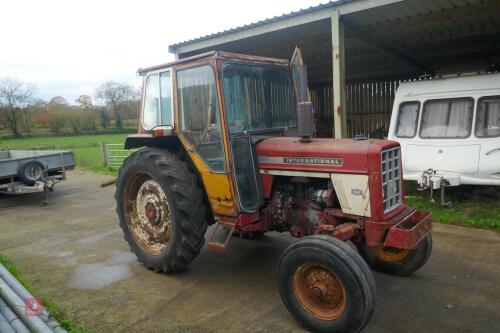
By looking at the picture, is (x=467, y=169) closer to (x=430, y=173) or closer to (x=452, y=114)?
(x=430, y=173)

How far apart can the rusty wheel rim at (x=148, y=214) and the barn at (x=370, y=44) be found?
351 centimetres

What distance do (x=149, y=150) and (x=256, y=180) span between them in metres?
1.26

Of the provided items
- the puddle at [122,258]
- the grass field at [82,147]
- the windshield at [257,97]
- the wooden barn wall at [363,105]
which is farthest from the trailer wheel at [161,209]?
the wooden barn wall at [363,105]

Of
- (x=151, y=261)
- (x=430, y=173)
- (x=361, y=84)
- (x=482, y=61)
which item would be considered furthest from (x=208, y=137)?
(x=361, y=84)

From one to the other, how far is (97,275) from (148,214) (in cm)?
85

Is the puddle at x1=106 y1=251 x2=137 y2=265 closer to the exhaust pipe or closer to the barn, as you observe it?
the exhaust pipe

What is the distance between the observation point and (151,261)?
13.9ft

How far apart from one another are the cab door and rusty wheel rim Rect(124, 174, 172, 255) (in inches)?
21.2

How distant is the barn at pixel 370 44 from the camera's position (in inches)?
251

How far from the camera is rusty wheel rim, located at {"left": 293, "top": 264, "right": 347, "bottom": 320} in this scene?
2959 mm

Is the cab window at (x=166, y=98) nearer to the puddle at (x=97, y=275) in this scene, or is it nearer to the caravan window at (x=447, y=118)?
the puddle at (x=97, y=275)

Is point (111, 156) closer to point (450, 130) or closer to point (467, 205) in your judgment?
point (450, 130)

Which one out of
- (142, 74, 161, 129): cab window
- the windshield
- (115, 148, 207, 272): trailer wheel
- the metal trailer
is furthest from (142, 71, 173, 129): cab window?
the metal trailer

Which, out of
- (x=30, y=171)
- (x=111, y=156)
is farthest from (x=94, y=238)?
(x=111, y=156)
